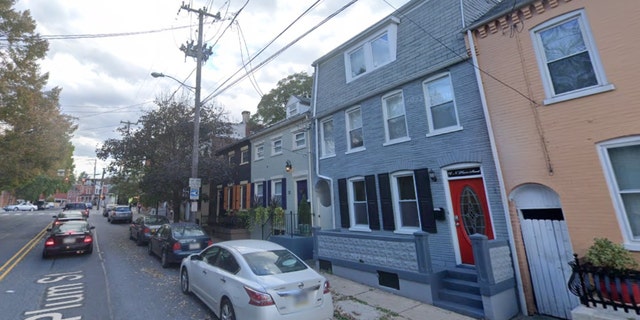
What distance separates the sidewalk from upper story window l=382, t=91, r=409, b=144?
4650mm

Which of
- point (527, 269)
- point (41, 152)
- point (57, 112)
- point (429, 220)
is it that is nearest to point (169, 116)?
point (41, 152)

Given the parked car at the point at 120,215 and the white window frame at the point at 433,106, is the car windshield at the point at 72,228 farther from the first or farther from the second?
the parked car at the point at 120,215

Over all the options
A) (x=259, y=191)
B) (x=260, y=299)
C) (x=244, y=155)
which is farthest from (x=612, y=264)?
(x=244, y=155)

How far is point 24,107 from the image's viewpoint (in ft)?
56.6

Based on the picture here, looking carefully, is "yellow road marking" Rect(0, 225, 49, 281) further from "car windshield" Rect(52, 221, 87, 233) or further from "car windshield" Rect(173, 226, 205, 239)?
"car windshield" Rect(173, 226, 205, 239)

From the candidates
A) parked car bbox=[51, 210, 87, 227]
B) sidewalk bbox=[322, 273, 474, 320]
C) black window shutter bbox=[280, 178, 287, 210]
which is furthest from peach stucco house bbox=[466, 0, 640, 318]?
parked car bbox=[51, 210, 87, 227]

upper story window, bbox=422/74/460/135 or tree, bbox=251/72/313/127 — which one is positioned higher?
tree, bbox=251/72/313/127

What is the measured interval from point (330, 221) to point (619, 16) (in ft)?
32.8

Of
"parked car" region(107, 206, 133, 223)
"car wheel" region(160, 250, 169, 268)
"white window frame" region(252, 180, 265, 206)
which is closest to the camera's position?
"car wheel" region(160, 250, 169, 268)

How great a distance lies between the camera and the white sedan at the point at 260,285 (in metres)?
4.43

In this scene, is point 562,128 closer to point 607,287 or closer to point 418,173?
point 607,287

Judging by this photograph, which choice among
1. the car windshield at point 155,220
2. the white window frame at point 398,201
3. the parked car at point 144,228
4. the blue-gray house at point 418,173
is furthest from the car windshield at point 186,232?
the white window frame at point 398,201

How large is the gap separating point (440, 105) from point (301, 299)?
21.2 feet

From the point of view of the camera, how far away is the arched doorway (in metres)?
5.48
